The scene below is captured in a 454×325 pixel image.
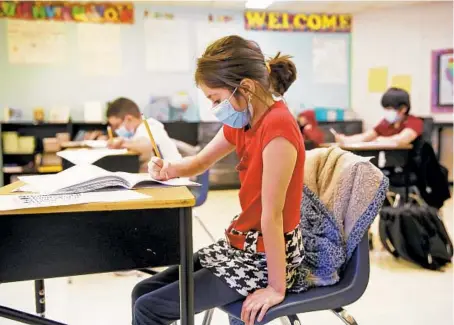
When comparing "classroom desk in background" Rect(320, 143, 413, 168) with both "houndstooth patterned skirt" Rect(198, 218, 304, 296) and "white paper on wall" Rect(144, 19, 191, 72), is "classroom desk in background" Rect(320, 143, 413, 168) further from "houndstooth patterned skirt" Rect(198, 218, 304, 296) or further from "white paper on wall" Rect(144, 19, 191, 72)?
"white paper on wall" Rect(144, 19, 191, 72)

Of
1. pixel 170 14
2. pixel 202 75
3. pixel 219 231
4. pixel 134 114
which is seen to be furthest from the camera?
pixel 170 14

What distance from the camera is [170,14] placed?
590 centimetres

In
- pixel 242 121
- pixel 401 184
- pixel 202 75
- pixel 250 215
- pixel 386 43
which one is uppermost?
pixel 386 43

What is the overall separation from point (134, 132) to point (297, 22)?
12.4 feet

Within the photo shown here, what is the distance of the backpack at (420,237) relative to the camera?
2.84m

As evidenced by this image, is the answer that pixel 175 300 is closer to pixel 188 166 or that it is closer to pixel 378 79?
pixel 188 166

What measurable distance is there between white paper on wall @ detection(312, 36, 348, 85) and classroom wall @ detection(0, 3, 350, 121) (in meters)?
0.06

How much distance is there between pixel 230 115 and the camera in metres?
1.21

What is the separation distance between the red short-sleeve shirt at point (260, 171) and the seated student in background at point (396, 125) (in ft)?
7.88

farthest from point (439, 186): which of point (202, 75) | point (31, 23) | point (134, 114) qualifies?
point (31, 23)

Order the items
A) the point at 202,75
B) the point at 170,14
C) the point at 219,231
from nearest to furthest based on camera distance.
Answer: the point at 202,75 → the point at 219,231 → the point at 170,14

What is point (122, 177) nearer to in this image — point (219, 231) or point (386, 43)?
point (219, 231)

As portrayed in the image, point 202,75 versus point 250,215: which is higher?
point 202,75

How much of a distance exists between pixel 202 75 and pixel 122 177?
331 mm
